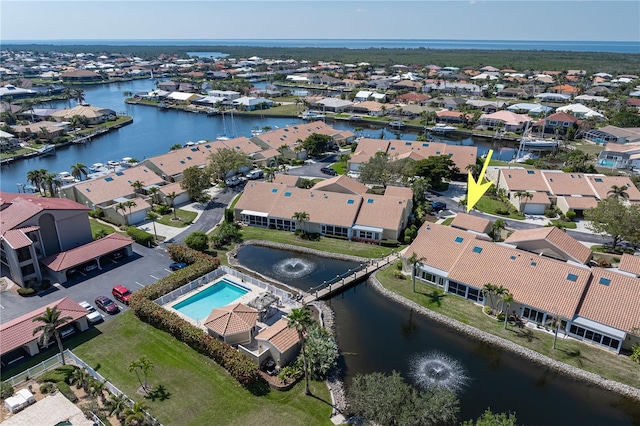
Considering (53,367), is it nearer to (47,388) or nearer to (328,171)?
(47,388)

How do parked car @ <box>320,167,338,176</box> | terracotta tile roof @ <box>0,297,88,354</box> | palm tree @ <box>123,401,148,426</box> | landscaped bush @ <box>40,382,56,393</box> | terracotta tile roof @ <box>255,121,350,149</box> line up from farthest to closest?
terracotta tile roof @ <box>255,121,350,149</box>
parked car @ <box>320,167,338,176</box>
terracotta tile roof @ <box>0,297,88,354</box>
landscaped bush @ <box>40,382,56,393</box>
palm tree @ <box>123,401,148,426</box>

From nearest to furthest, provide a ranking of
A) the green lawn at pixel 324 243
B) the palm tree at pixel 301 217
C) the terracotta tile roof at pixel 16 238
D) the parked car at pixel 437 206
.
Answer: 1. the terracotta tile roof at pixel 16 238
2. the green lawn at pixel 324 243
3. the palm tree at pixel 301 217
4. the parked car at pixel 437 206

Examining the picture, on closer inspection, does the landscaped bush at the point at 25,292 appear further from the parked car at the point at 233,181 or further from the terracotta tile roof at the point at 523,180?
the terracotta tile roof at the point at 523,180

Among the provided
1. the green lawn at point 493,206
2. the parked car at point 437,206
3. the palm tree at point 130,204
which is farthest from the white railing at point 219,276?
the green lawn at point 493,206

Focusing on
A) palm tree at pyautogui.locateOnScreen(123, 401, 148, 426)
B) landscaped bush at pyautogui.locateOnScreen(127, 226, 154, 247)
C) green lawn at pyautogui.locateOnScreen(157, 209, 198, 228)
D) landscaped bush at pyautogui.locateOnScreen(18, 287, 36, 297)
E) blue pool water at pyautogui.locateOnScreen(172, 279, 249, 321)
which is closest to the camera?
palm tree at pyautogui.locateOnScreen(123, 401, 148, 426)

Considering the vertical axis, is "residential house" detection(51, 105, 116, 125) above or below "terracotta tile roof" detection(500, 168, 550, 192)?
above

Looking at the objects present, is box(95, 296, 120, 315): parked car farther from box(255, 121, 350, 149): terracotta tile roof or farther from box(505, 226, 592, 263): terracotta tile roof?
box(255, 121, 350, 149): terracotta tile roof

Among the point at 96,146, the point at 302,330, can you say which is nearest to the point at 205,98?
the point at 96,146

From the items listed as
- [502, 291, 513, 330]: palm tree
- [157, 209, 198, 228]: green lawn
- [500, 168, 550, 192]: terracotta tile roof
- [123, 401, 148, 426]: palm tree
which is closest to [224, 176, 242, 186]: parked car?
[157, 209, 198, 228]: green lawn
